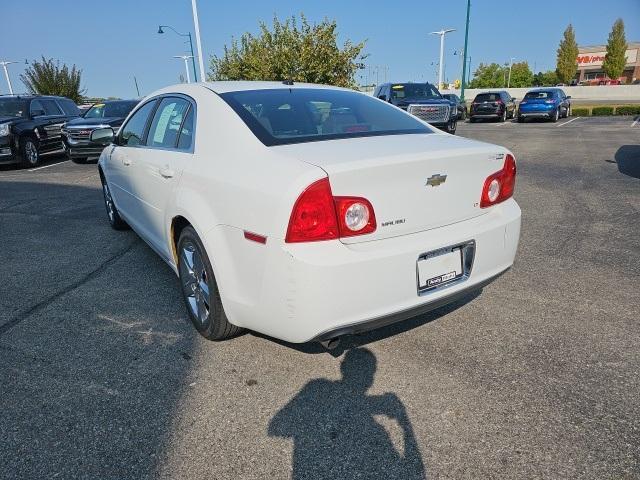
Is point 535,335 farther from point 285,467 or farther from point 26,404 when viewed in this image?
point 26,404

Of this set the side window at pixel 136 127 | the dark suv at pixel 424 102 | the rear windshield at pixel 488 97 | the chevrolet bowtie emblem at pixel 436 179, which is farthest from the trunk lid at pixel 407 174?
the rear windshield at pixel 488 97

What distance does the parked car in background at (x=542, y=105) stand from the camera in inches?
921

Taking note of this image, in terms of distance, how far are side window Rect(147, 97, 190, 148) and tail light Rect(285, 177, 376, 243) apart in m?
1.53

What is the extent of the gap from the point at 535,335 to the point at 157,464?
2.32m

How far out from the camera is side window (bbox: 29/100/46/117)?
1204 cm

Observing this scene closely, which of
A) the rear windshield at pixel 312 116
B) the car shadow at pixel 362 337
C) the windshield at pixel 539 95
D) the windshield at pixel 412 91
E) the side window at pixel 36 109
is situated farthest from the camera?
the windshield at pixel 539 95

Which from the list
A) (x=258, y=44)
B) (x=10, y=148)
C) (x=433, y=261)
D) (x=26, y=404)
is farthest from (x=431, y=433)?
(x=258, y=44)

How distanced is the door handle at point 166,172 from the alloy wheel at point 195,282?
1.55 ft

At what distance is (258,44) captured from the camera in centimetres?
1989

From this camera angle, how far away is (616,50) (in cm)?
6825

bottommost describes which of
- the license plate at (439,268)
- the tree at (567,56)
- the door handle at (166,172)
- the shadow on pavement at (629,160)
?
the shadow on pavement at (629,160)

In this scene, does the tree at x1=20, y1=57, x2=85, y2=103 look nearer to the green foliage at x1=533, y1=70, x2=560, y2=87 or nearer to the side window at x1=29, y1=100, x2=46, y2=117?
the side window at x1=29, y1=100, x2=46, y2=117

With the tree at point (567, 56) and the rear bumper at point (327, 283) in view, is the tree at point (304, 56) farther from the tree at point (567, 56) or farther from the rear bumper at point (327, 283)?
the tree at point (567, 56)

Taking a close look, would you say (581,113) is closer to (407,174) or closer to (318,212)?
(407,174)
